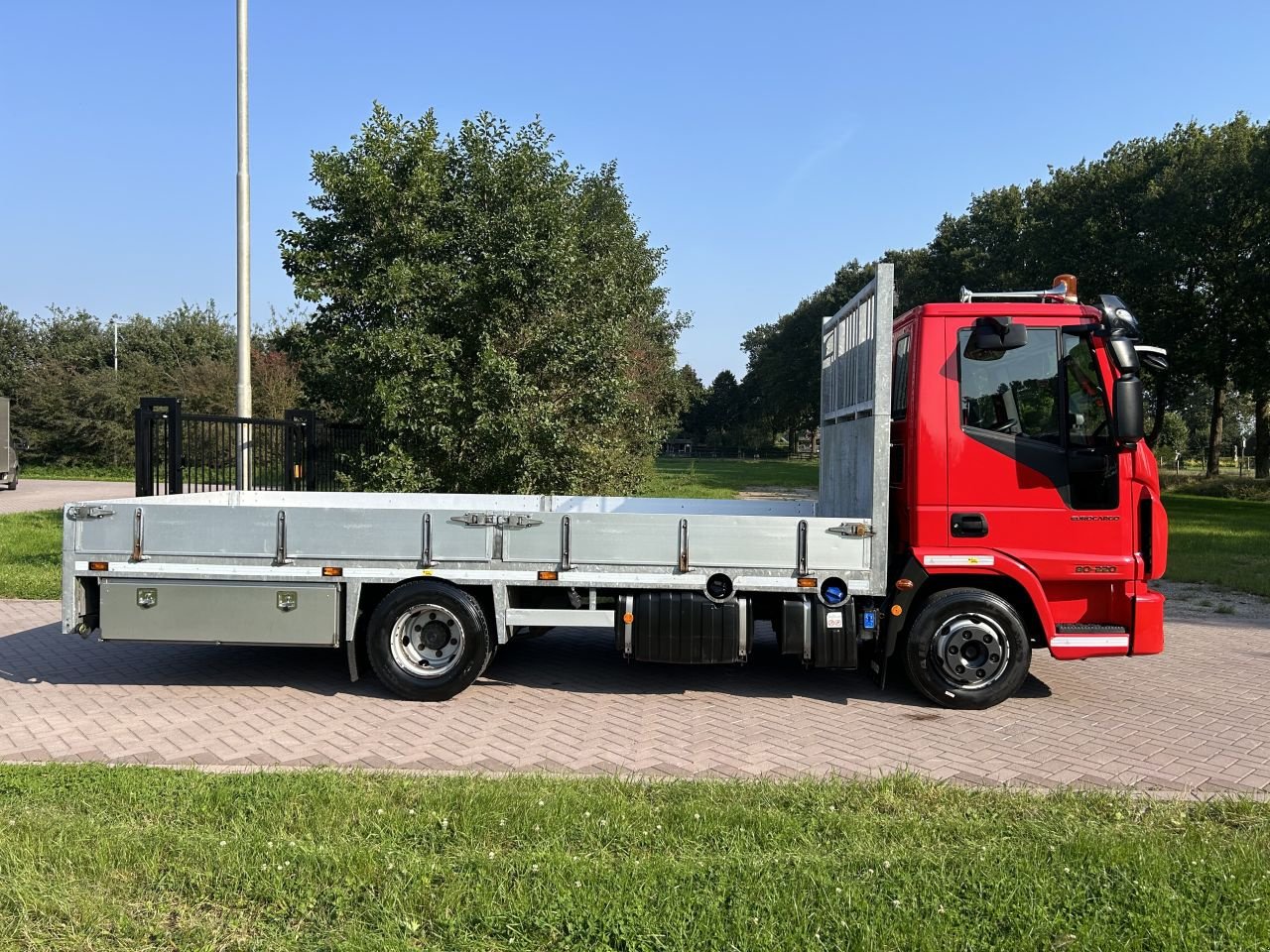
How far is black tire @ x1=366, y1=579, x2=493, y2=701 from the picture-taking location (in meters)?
6.56

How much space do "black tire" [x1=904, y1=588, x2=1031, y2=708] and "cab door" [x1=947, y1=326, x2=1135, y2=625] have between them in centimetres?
38

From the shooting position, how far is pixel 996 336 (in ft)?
20.2

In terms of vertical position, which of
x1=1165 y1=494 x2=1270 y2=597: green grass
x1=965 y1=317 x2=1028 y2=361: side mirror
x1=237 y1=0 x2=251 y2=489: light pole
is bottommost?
x1=1165 y1=494 x2=1270 y2=597: green grass

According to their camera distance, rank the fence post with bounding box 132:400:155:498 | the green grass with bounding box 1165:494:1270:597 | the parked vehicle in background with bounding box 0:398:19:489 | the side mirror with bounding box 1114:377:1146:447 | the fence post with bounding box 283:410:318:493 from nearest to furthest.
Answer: the side mirror with bounding box 1114:377:1146:447
the fence post with bounding box 132:400:155:498
the fence post with bounding box 283:410:318:493
the green grass with bounding box 1165:494:1270:597
the parked vehicle in background with bounding box 0:398:19:489

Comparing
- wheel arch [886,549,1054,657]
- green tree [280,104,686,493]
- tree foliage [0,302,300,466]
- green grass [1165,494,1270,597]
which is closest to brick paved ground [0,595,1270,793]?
wheel arch [886,549,1054,657]

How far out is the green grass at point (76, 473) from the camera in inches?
1635

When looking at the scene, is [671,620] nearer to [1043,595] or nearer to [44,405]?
[1043,595]

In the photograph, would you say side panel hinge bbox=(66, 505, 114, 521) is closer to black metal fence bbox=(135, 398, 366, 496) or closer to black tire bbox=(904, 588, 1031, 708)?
black metal fence bbox=(135, 398, 366, 496)

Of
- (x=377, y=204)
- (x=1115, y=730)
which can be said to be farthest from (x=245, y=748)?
(x=377, y=204)

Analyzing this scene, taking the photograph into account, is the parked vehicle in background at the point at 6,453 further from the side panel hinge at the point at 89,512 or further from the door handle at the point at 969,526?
the door handle at the point at 969,526

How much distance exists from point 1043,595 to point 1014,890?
3.20m

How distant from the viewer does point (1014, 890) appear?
3559 millimetres

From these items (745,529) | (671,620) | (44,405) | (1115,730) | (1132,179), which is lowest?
(1115,730)

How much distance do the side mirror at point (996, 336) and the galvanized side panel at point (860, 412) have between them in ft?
1.92
